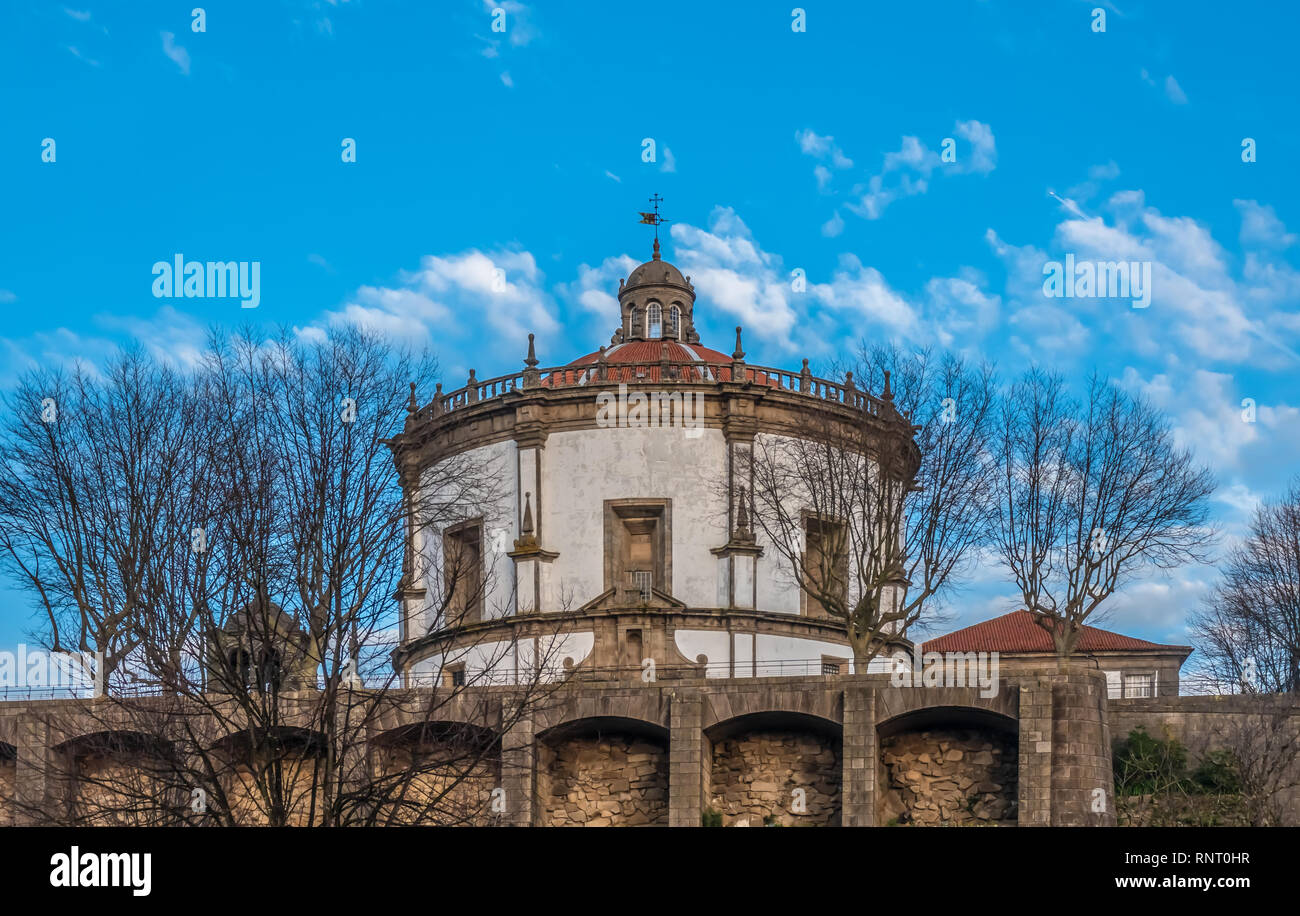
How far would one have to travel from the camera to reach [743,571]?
181ft

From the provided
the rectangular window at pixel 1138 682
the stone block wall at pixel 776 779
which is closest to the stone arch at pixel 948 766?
the stone block wall at pixel 776 779

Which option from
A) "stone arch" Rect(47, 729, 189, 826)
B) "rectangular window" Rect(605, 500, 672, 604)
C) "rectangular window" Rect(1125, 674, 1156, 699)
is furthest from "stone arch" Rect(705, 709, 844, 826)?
"rectangular window" Rect(1125, 674, 1156, 699)

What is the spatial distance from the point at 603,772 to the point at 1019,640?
35.8 metres

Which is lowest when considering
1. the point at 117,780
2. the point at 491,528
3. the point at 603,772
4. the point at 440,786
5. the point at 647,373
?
the point at 440,786

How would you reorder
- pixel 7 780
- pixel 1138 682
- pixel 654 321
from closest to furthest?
pixel 7 780 → pixel 654 321 → pixel 1138 682

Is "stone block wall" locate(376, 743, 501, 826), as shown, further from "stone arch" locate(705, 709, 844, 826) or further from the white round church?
the white round church

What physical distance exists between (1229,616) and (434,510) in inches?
1110

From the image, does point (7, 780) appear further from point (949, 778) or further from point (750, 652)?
point (949, 778)

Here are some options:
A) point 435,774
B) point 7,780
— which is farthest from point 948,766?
point 7,780

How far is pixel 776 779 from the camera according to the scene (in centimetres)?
4394

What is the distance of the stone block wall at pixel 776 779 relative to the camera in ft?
142

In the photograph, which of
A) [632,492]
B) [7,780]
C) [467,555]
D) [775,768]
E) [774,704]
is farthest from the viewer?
[467,555]
